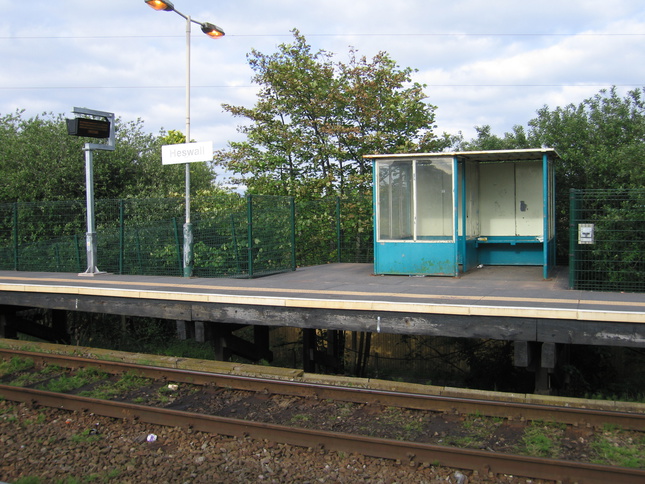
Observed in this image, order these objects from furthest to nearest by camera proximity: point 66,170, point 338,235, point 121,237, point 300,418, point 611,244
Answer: point 66,170
point 338,235
point 121,237
point 611,244
point 300,418

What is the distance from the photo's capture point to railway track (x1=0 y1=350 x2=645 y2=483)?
504 centimetres

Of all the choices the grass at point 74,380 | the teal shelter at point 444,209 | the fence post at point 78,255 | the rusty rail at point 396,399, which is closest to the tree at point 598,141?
the teal shelter at point 444,209

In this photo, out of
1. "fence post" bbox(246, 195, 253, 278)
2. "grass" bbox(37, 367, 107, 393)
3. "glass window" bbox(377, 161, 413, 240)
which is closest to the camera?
"grass" bbox(37, 367, 107, 393)

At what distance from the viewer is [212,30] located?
1173 centimetres

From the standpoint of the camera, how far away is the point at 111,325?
14000 mm

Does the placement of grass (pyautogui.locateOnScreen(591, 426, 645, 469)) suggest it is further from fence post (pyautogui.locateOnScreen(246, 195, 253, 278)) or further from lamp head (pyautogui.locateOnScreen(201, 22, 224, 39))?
lamp head (pyautogui.locateOnScreen(201, 22, 224, 39))

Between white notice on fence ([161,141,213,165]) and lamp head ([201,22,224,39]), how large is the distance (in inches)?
92.4

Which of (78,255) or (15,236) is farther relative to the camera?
(15,236)

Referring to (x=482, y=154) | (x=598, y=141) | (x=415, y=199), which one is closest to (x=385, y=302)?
(x=415, y=199)

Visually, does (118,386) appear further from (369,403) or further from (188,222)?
(188,222)

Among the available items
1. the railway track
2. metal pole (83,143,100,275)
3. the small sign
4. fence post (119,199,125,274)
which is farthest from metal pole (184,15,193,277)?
the small sign

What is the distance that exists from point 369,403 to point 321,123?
1242 centimetres

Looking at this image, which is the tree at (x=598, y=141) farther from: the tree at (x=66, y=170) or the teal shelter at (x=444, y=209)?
the tree at (x=66, y=170)

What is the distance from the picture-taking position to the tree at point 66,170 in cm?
Result: 1820
